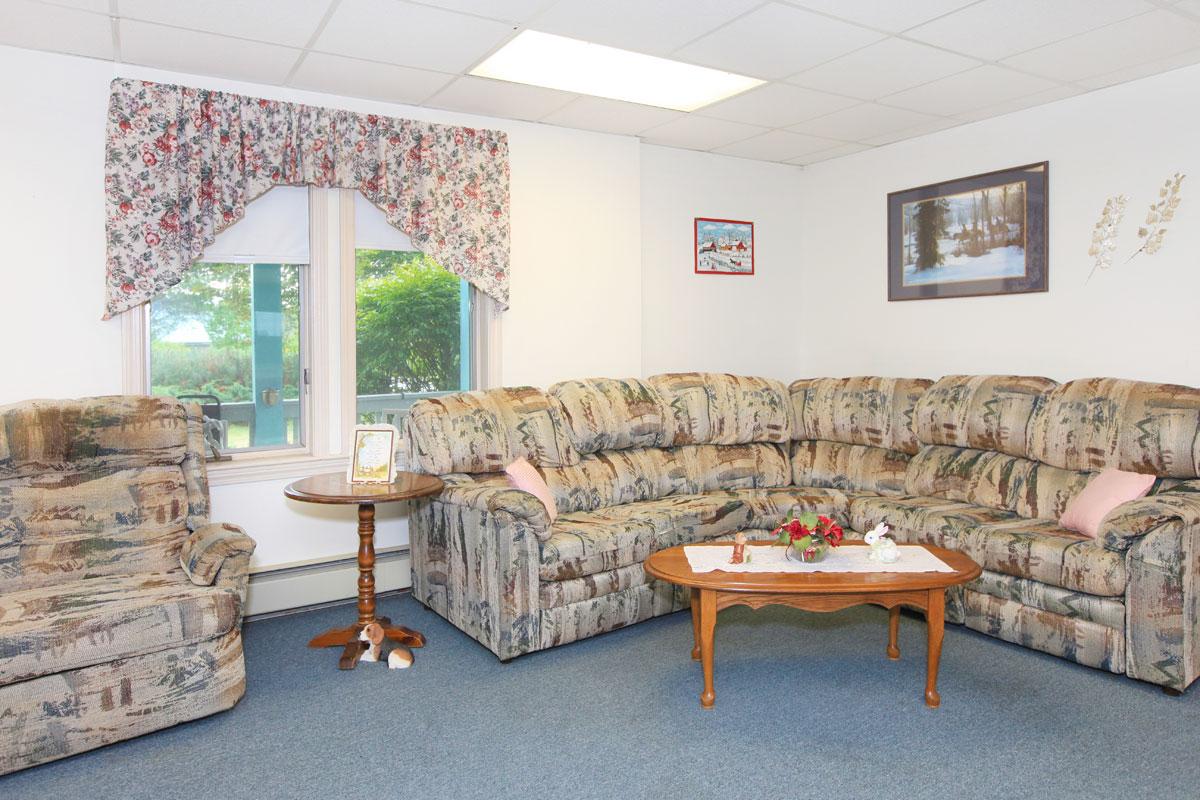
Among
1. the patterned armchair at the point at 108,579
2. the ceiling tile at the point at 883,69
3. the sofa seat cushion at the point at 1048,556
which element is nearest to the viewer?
the patterned armchair at the point at 108,579

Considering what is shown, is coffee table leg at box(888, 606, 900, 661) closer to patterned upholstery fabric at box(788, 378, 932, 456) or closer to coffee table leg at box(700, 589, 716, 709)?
coffee table leg at box(700, 589, 716, 709)

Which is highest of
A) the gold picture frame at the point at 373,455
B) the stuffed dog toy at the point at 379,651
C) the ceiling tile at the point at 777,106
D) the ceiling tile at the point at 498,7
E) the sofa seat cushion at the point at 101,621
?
the ceiling tile at the point at 777,106

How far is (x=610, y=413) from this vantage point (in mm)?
4496

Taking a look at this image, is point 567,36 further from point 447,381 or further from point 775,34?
point 447,381

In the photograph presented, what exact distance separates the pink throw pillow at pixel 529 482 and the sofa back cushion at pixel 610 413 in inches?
16.4

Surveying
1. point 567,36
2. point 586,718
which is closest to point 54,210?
point 567,36

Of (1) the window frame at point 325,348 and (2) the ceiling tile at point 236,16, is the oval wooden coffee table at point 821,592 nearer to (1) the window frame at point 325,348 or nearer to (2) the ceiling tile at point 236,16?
(1) the window frame at point 325,348

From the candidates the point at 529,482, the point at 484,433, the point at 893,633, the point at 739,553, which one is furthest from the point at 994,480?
the point at 484,433

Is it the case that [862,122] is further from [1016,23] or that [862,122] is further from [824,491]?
[824,491]

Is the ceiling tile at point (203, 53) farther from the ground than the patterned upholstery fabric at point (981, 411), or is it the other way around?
the ceiling tile at point (203, 53)

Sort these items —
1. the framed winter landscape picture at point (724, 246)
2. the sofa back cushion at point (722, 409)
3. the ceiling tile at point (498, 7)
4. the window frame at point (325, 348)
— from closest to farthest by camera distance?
the ceiling tile at point (498, 7)
the window frame at point (325, 348)
the sofa back cushion at point (722, 409)
the framed winter landscape picture at point (724, 246)

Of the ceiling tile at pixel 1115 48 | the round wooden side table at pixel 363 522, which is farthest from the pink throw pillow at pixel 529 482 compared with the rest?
the ceiling tile at pixel 1115 48

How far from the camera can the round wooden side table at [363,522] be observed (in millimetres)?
3361

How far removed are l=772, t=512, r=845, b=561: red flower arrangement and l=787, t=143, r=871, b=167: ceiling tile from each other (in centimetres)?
301
